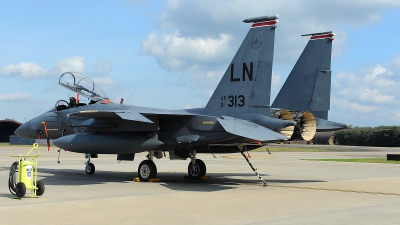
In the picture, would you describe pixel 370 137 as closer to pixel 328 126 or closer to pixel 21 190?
pixel 328 126

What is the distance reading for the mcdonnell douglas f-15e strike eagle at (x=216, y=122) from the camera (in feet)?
46.1

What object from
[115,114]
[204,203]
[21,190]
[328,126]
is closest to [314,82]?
[328,126]

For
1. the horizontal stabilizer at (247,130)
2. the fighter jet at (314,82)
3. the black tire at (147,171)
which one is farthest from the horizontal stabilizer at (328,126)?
the black tire at (147,171)

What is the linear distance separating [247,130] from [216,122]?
118 cm

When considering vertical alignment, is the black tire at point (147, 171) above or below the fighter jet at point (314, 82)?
below

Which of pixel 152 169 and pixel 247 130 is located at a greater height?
pixel 247 130

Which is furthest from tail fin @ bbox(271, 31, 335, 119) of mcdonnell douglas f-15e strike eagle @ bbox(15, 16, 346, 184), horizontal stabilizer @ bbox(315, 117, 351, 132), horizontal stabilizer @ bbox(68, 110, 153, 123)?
horizontal stabilizer @ bbox(68, 110, 153, 123)

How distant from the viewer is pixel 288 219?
8.69 metres

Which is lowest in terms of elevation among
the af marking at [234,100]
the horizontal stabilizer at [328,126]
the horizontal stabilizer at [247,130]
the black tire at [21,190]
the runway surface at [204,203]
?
the runway surface at [204,203]

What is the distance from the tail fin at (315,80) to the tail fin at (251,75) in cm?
382

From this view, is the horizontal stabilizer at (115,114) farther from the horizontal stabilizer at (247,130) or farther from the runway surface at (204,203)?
the horizontal stabilizer at (247,130)

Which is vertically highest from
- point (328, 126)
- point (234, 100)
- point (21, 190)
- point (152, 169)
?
point (234, 100)

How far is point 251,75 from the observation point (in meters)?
14.4

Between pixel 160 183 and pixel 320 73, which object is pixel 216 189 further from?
pixel 320 73
